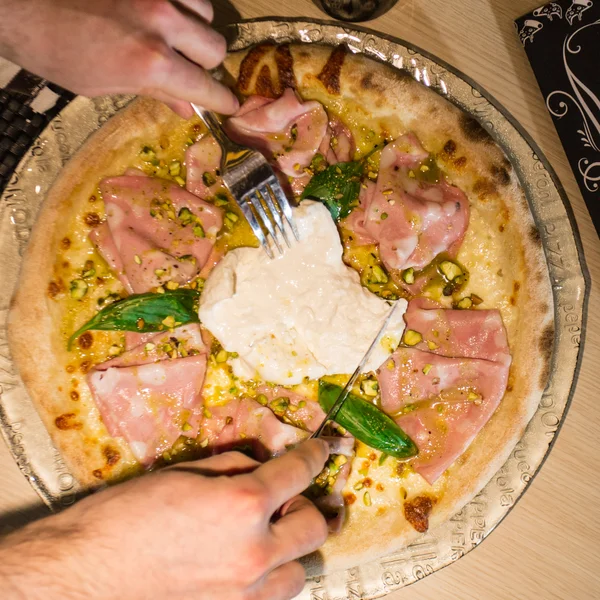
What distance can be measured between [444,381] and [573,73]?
1.40 metres

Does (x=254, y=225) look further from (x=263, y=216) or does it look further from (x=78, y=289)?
(x=78, y=289)

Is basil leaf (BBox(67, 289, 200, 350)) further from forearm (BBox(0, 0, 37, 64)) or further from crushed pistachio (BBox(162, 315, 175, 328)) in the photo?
forearm (BBox(0, 0, 37, 64))

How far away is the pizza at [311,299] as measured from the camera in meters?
2.19

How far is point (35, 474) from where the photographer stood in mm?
2158

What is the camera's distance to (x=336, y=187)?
2.24 m

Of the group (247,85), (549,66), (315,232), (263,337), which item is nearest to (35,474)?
(263,337)

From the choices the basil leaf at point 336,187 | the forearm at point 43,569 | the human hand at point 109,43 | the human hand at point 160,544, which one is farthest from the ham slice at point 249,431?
the human hand at point 109,43

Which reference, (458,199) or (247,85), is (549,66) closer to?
(458,199)

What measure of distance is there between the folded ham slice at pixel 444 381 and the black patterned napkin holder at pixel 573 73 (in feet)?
2.37

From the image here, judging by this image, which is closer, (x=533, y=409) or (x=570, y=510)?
(x=533, y=409)

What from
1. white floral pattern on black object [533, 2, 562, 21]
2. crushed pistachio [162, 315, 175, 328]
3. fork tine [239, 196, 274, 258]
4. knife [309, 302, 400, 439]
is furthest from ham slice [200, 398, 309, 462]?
white floral pattern on black object [533, 2, 562, 21]

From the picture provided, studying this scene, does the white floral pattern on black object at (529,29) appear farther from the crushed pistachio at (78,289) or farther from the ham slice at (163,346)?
the crushed pistachio at (78,289)

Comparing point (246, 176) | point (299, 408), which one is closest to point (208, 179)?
point (246, 176)

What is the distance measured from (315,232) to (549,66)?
4.05 feet
